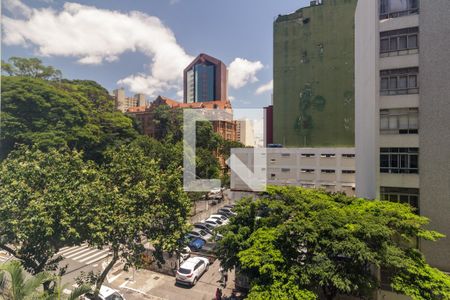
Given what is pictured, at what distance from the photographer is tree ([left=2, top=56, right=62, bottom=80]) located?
19.2 m

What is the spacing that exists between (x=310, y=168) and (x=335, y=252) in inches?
562

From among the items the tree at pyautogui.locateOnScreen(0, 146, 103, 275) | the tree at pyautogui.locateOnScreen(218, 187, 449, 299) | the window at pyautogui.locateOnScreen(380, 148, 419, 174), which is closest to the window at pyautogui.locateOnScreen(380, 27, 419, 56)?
the window at pyautogui.locateOnScreen(380, 148, 419, 174)

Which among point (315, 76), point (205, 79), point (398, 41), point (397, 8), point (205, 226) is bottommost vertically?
point (205, 226)

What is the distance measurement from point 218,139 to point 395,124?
66.7 feet

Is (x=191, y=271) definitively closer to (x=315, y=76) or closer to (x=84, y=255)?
(x=84, y=255)

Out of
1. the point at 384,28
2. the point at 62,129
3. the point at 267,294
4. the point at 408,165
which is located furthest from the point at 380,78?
the point at 62,129

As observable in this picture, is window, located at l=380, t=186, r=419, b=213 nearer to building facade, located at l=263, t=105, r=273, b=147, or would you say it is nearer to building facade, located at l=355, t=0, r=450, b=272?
building facade, located at l=355, t=0, r=450, b=272

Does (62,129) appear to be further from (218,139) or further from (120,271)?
(218,139)

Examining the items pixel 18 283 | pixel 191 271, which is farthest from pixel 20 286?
pixel 191 271

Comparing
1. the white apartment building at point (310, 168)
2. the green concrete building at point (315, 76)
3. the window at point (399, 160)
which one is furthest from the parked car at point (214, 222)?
the green concrete building at point (315, 76)

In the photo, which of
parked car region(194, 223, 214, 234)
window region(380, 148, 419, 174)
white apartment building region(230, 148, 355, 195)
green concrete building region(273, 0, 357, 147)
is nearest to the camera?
window region(380, 148, 419, 174)

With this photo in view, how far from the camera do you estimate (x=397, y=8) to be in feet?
26.3

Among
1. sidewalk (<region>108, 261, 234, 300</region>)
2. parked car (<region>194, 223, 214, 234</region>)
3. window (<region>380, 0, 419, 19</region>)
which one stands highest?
window (<region>380, 0, 419, 19</region>)

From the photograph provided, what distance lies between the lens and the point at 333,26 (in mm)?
24047
